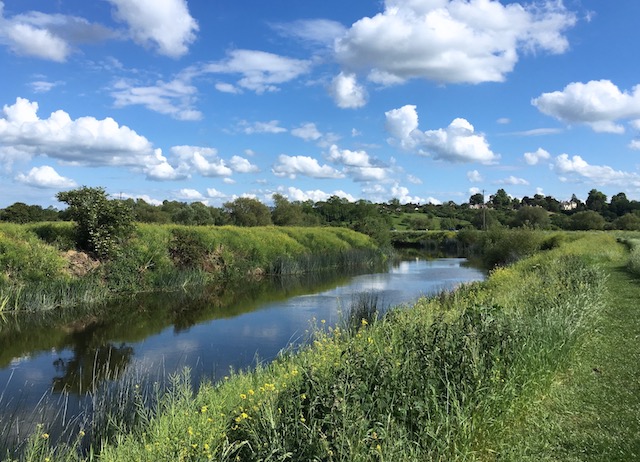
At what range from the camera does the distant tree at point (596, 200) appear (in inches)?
3681

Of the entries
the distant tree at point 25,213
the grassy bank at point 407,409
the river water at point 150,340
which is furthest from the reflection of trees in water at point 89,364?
the distant tree at point 25,213

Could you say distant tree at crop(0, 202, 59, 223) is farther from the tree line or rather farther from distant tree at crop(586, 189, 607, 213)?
distant tree at crop(586, 189, 607, 213)

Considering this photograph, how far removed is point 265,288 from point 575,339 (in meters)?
18.1

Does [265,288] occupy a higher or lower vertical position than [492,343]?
lower

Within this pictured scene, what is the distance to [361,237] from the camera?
4750cm

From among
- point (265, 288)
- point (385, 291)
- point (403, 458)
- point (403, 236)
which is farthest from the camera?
point (403, 236)

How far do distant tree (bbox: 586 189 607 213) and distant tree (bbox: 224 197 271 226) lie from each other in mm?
67273

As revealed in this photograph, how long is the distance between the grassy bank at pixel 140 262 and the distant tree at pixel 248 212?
22582 mm

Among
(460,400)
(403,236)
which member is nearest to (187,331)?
(460,400)

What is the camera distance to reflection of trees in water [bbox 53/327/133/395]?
29.9ft

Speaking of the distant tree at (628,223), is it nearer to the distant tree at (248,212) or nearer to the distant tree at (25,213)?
the distant tree at (248,212)

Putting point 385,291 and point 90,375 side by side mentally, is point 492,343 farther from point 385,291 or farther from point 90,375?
point 385,291

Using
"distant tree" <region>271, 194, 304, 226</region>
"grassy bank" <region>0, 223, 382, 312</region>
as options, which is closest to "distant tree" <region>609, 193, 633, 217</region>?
"distant tree" <region>271, 194, 304, 226</region>

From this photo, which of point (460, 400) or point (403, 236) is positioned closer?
point (460, 400)
